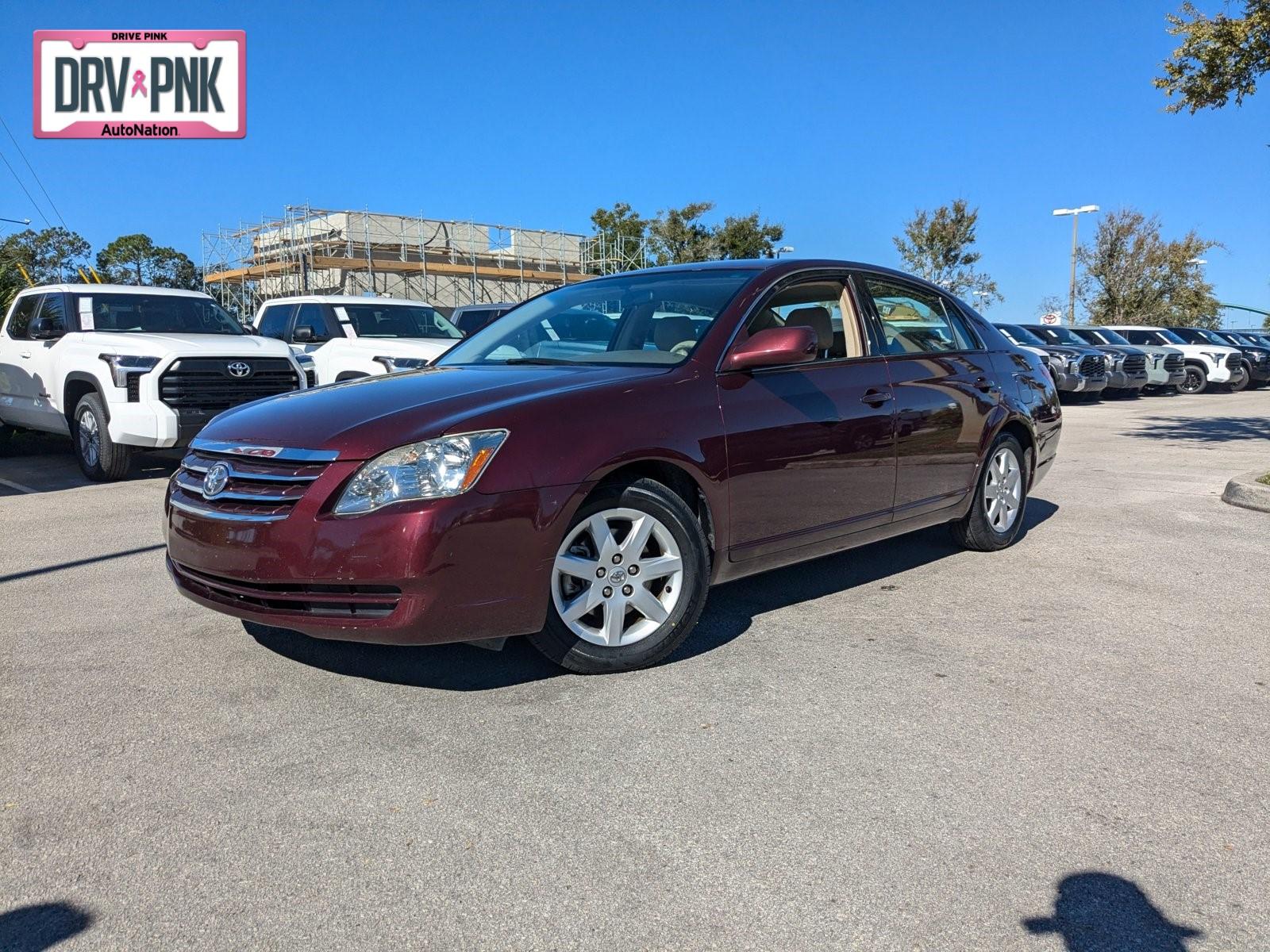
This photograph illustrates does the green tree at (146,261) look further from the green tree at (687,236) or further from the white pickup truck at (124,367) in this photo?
the white pickup truck at (124,367)

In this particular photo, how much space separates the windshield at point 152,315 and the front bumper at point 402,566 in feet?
25.0

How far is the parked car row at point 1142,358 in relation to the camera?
70.1 ft

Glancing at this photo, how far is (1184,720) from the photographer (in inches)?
140

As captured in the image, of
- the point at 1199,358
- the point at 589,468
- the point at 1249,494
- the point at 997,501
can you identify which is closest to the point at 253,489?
the point at 589,468

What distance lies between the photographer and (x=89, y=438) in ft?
31.2

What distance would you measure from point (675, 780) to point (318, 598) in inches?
53.2

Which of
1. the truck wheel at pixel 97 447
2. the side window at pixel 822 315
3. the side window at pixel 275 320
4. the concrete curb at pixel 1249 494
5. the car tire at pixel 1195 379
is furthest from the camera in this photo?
the car tire at pixel 1195 379

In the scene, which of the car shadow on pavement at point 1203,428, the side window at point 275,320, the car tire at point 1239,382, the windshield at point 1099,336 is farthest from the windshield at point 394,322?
the car tire at point 1239,382

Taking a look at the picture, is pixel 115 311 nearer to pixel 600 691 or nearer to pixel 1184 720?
pixel 600 691

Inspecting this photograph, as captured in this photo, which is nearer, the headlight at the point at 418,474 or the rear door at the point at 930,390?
the headlight at the point at 418,474

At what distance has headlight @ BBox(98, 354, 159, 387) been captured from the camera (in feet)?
29.9

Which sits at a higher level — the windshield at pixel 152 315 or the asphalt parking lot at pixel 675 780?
the windshield at pixel 152 315

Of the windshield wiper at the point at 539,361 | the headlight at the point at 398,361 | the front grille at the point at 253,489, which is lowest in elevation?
the front grille at the point at 253,489

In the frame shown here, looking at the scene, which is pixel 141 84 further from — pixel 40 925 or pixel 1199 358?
pixel 1199 358
